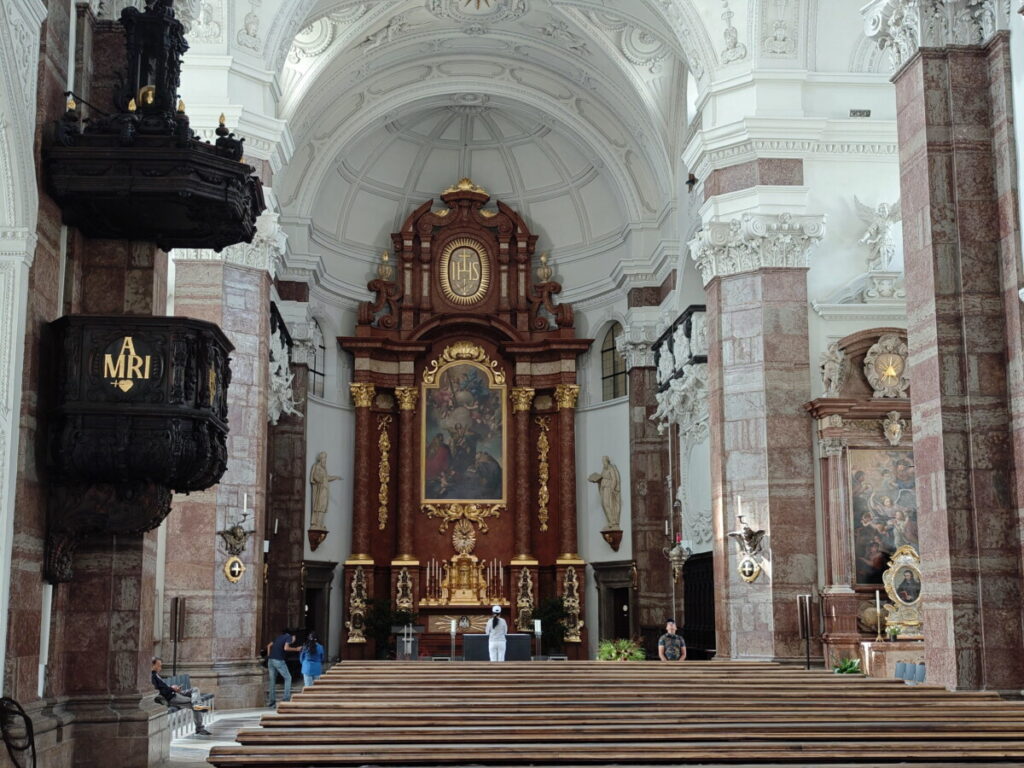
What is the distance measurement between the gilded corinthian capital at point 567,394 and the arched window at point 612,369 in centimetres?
74

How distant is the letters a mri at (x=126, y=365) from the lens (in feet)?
31.7

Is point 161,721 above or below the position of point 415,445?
below

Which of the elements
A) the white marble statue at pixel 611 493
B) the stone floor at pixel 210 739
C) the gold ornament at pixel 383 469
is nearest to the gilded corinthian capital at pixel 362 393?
the gold ornament at pixel 383 469

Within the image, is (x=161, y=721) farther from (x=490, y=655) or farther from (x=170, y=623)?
(x=490, y=655)

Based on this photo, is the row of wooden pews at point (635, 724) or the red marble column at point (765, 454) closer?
the row of wooden pews at point (635, 724)

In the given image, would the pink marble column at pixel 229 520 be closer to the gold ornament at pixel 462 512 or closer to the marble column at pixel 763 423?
the marble column at pixel 763 423

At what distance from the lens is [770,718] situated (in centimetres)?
827

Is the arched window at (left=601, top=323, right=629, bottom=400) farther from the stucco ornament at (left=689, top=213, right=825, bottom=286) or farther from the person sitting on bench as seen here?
the person sitting on bench

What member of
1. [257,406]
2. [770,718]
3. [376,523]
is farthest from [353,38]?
[770,718]

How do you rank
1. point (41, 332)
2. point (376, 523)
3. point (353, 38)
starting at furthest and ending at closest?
point (376, 523), point (353, 38), point (41, 332)

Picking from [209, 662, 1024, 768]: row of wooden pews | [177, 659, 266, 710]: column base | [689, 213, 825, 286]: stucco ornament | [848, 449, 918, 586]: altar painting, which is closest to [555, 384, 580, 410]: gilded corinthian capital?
[689, 213, 825, 286]: stucco ornament

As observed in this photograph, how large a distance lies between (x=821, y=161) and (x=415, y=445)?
13.8m

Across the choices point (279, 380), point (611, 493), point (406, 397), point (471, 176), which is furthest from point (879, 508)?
point (471, 176)

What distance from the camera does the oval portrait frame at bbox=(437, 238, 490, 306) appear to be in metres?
31.4
